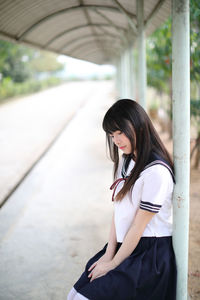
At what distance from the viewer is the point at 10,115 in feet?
51.9

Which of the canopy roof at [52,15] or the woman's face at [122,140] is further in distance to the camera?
the canopy roof at [52,15]

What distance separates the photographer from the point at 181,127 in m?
1.91

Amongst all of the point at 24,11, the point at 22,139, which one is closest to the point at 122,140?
the point at 24,11

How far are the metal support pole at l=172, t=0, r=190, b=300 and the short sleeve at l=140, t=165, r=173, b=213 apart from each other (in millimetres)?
188

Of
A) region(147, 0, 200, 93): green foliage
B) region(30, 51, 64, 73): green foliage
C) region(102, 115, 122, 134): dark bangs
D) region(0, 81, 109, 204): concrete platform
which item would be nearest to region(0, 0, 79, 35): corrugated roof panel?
region(147, 0, 200, 93): green foliage

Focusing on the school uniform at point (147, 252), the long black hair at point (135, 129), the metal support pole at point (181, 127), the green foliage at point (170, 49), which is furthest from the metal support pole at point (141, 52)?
the school uniform at point (147, 252)

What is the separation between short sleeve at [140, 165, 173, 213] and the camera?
5.76ft

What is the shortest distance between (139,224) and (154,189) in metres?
0.23

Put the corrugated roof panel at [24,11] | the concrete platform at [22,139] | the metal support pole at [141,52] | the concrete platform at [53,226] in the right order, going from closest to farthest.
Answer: the concrete platform at [53,226], the corrugated roof panel at [24,11], the metal support pole at [141,52], the concrete platform at [22,139]

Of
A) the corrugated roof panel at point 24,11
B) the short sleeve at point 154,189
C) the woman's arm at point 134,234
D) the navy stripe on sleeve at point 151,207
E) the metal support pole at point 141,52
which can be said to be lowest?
the woman's arm at point 134,234

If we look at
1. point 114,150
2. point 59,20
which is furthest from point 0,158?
point 114,150

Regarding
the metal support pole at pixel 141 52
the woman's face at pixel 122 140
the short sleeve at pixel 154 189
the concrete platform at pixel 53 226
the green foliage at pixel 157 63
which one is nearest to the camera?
the short sleeve at pixel 154 189

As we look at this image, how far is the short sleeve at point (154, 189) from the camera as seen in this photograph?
69.1 inches

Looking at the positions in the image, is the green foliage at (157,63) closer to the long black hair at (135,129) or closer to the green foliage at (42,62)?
the long black hair at (135,129)
